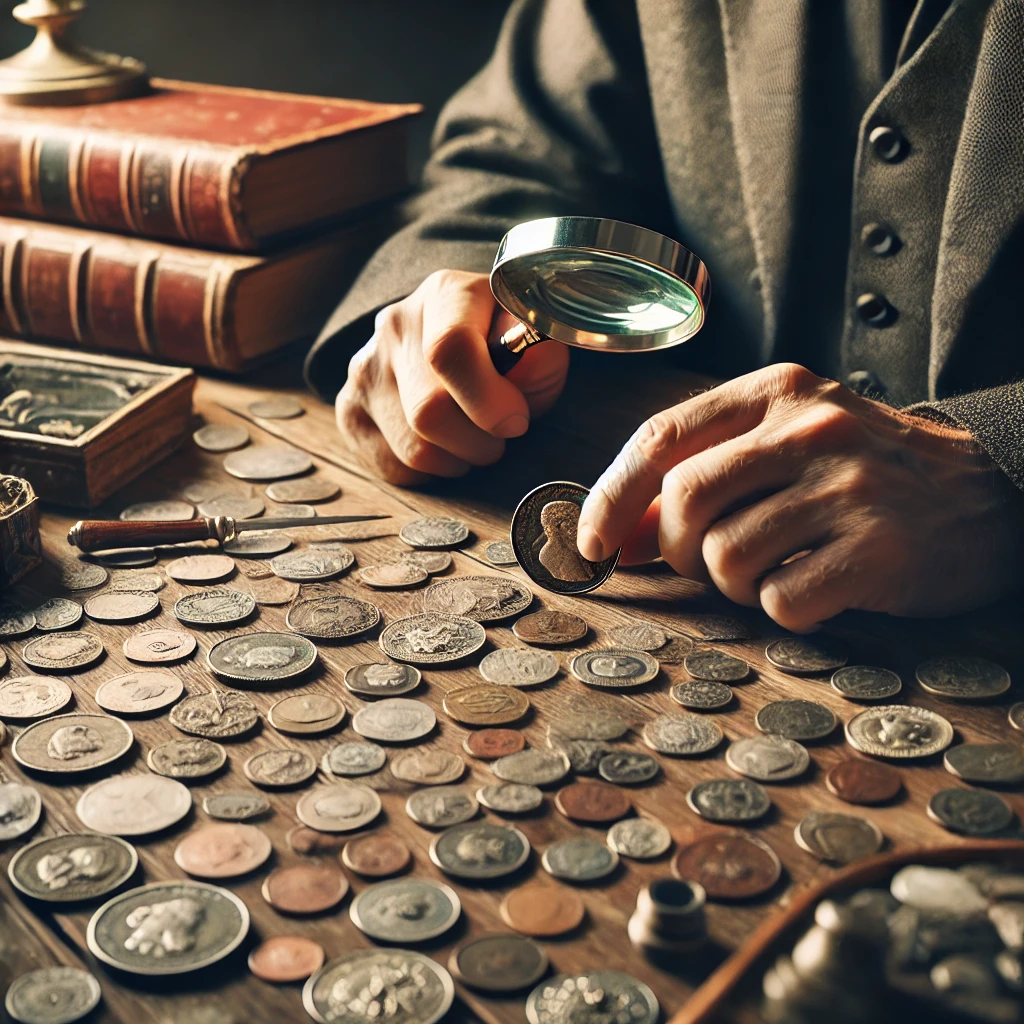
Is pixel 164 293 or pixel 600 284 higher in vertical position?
pixel 600 284

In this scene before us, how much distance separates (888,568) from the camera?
4.58 ft

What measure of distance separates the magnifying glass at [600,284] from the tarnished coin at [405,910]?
0.70 m

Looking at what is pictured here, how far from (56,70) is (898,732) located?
2.33 metres

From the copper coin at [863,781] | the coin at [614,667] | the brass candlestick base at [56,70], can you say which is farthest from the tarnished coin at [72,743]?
the brass candlestick base at [56,70]

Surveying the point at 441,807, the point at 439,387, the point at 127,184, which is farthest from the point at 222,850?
the point at 127,184

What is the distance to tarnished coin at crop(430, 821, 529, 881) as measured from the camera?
3.34 feet

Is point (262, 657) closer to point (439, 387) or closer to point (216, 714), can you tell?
point (216, 714)

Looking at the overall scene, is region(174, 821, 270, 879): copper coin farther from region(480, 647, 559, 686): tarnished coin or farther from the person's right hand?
the person's right hand

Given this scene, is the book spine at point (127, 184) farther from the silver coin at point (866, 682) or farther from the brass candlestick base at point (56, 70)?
the silver coin at point (866, 682)

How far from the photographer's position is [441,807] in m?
1.11

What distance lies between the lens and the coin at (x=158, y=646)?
137cm

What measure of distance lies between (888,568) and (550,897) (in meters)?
0.63

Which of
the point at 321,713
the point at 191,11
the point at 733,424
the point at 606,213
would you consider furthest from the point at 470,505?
the point at 191,11

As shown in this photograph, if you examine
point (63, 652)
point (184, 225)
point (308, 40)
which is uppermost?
point (308, 40)
